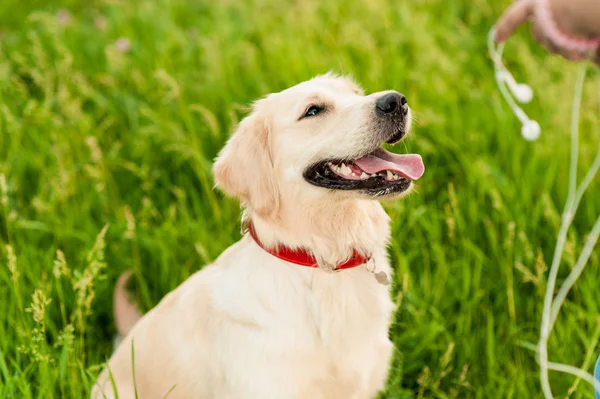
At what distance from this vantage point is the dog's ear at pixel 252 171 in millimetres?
2158

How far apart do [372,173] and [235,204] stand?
124 cm

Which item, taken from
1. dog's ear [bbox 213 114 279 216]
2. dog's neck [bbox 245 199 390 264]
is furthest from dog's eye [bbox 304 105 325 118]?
dog's neck [bbox 245 199 390 264]

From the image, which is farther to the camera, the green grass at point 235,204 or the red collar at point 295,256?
the green grass at point 235,204

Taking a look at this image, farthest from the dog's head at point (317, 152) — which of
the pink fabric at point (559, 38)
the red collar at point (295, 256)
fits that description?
the pink fabric at point (559, 38)

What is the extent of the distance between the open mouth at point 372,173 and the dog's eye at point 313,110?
6.7 inches

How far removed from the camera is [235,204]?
329cm

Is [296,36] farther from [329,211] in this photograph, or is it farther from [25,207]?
[329,211]

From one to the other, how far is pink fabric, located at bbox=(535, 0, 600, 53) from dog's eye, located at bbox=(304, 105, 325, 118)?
71cm

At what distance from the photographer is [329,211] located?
2215mm

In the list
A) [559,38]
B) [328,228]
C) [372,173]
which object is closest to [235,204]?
[328,228]

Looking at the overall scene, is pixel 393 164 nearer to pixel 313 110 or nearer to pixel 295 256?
pixel 313 110

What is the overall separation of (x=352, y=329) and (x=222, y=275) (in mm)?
431

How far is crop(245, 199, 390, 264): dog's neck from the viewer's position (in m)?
2.19

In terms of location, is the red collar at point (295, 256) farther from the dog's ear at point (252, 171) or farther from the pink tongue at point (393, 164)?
the pink tongue at point (393, 164)
